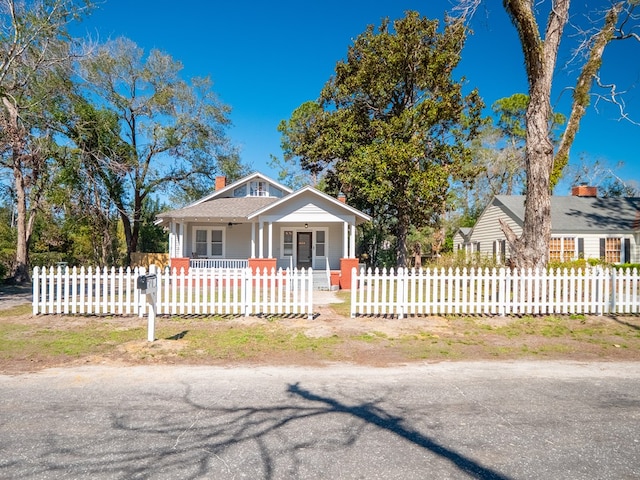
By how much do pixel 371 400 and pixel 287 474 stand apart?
5.97ft

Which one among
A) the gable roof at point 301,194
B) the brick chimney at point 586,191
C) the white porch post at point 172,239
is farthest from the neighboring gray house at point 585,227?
the white porch post at point 172,239

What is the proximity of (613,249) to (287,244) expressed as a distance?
19.6 metres

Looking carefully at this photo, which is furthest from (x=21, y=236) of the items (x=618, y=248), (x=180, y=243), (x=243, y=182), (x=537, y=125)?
(x=618, y=248)

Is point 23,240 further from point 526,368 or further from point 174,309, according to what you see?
point 526,368

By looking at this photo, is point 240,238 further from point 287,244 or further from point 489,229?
point 489,229

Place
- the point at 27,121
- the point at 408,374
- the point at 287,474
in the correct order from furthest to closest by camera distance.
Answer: the point at 27,121 < the point at 408,374 < the point at 287,474

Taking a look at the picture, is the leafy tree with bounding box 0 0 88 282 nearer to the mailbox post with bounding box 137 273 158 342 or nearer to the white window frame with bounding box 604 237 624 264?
the mailbox post with bounding box 137 273 158 342

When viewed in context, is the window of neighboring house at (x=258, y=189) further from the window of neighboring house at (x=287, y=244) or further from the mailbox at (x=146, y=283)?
the mailbox at (x=146, y=283)

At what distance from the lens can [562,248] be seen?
24.5 m

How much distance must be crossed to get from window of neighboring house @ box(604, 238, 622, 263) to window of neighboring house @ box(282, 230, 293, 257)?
18863 millimetres

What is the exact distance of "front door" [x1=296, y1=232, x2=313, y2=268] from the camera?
22.3m

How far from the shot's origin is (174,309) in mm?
9609

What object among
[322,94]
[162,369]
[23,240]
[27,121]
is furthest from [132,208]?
[162,369]

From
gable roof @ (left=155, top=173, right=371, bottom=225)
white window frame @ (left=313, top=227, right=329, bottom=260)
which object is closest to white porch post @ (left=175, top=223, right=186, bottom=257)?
gable roof @ (left=155, top=173, right=371, bottom=225)
